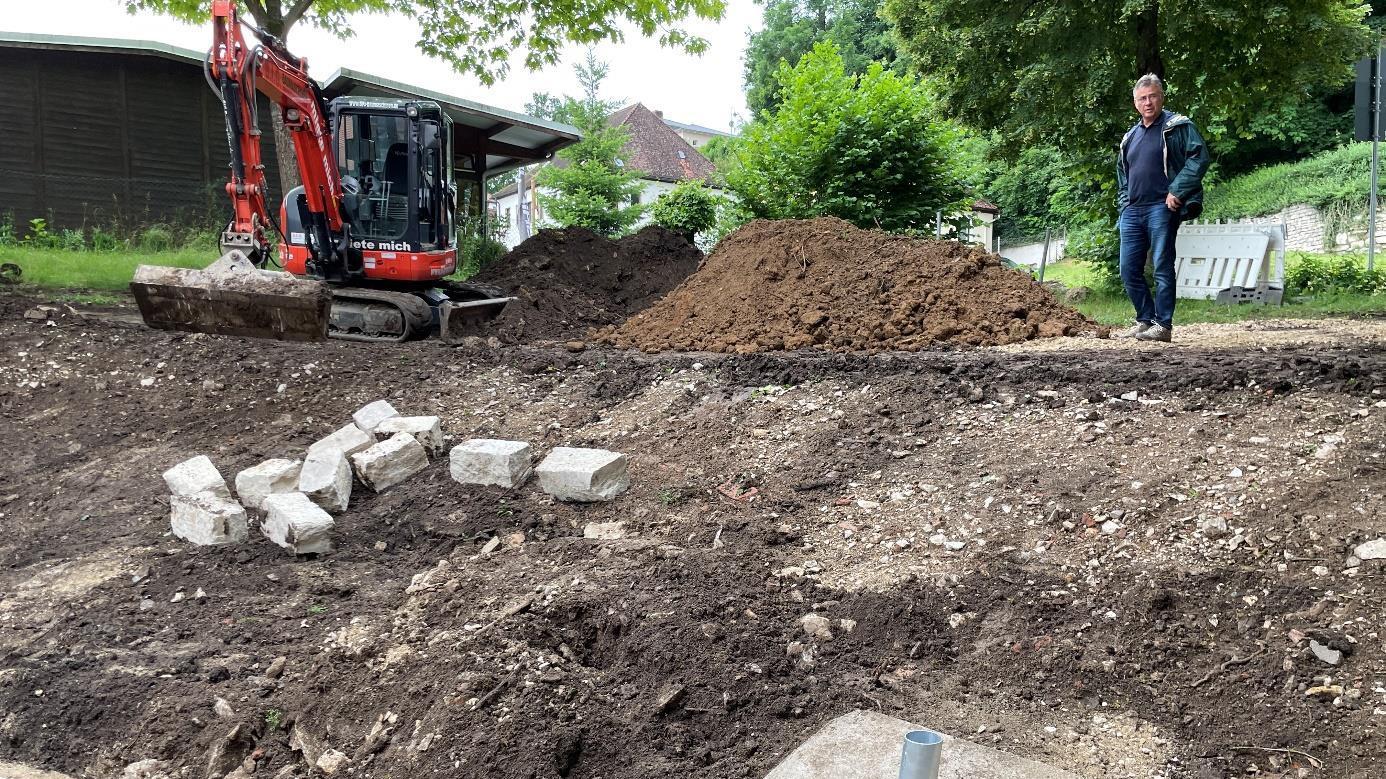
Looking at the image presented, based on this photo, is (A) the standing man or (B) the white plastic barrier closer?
(A) the standing man

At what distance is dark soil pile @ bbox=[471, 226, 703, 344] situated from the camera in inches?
462

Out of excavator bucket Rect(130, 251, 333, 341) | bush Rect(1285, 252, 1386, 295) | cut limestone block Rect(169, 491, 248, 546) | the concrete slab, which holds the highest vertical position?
bush Rect(1285, 252, 1386, 295)

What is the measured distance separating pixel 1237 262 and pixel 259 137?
10.5 m

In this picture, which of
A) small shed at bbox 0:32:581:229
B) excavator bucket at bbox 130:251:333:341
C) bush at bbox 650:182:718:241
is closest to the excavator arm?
excavator bucket at bbox 130:251:333:341

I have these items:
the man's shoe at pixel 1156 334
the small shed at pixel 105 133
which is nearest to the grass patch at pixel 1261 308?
the man's shoe at pixel 1156 334

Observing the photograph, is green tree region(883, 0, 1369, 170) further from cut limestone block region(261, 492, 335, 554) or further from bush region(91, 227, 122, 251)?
bush region(91, 227, 122, 251)

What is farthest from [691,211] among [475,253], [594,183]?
[475,253]

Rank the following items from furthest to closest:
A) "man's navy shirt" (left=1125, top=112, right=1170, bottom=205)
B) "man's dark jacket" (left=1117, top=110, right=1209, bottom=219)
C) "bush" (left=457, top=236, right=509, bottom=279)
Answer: "bush" (left=457, top=236, right=509, bottom=279) < "man's navy shirt" (left=1125, top=112, right=1170, bottom=205) < "man's dark jacket" (left=1117, top=110, right=1209, bottom=219)

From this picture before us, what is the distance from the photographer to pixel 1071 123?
36.4 ft

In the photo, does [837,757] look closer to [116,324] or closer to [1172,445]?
[1172,445]

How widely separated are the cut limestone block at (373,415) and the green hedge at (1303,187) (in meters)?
19.8

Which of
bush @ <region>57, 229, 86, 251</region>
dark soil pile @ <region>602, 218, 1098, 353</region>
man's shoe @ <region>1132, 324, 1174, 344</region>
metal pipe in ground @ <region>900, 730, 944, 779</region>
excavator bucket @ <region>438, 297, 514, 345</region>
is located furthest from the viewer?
bush @ <region>57, 229, 86, 251</region>

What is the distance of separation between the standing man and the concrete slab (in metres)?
4.60

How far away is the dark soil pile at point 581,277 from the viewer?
1174 centimetres
